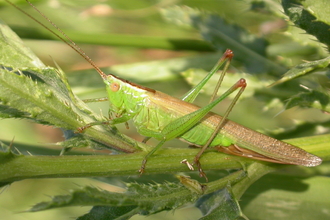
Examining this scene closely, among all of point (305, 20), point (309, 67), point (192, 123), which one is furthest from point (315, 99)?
point (192, 123)

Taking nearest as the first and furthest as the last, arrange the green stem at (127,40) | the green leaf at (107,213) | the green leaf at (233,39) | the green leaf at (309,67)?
the green leaf at (107,213) < the green leaf at (309,67) < the green leaf at (233,39) < the green stem at (127,40)

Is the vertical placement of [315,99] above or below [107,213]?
above

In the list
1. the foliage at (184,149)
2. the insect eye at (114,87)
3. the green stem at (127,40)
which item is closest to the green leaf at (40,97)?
the foliage at (184,149)

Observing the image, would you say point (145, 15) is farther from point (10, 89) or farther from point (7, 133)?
point (10, 89)

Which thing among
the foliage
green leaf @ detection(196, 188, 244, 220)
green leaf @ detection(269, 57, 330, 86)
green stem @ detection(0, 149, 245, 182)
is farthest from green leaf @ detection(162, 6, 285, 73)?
green leaf @ detection(196, 188, 244, 220)

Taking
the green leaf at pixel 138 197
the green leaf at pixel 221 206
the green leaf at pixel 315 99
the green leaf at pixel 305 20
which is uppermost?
the green leaf at pixel 305 20

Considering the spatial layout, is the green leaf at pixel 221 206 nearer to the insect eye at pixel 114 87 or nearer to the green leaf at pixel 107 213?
the green leaf at pixel 107 213

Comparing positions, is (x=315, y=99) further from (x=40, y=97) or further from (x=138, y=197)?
(x=40, y=97)

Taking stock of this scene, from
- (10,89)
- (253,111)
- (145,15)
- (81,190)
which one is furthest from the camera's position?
(145,15)

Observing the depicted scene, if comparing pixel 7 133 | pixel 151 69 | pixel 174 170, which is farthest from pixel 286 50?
pixel 7 133
